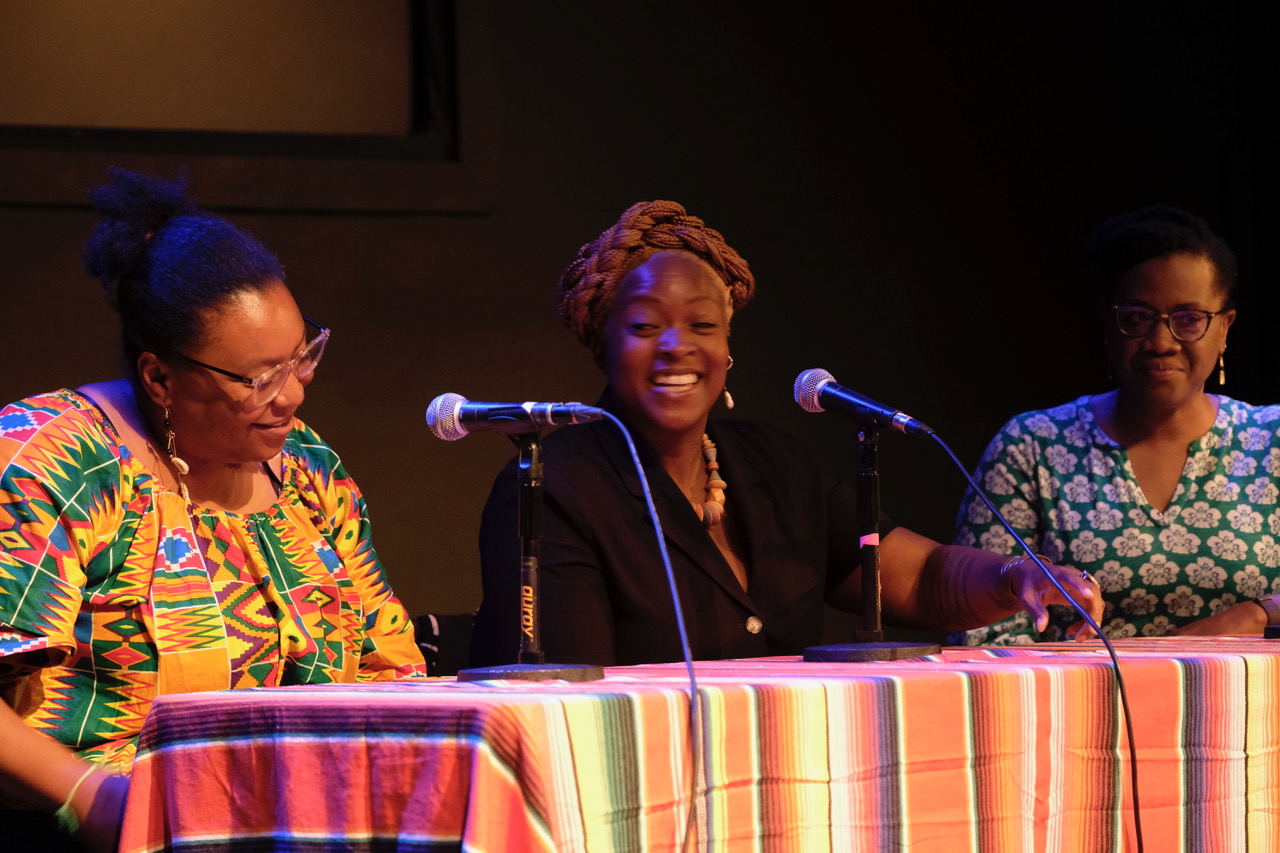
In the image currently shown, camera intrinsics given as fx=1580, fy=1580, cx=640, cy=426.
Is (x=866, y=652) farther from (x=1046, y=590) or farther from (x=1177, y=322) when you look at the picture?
(x=1177, y=322)

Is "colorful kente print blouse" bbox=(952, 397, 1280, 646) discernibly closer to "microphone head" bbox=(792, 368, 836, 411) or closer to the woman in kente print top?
"microphone head" bbox=(792, 368, 836, 411)

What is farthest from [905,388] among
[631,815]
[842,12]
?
[631,815]

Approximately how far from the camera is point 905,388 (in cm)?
557

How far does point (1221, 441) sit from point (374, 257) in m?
2.51

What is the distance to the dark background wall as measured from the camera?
190 inches

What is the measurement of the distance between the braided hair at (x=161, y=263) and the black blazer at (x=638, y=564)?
0.64 m

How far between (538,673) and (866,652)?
63cm

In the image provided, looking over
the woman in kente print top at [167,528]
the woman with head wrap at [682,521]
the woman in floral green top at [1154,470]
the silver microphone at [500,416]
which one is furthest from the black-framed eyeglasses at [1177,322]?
the silver microphone at [500,416]

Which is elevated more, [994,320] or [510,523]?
[994,320]

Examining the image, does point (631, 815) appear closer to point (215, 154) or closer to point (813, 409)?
point (813, 409)

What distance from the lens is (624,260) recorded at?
134 inches

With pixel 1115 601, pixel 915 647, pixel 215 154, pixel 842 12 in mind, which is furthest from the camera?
pixel 842 12

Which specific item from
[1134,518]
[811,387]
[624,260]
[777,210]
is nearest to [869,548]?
[811,387]

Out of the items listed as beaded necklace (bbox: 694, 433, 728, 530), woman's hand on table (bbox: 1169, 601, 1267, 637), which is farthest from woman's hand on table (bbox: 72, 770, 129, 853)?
woman's hand on table (bbox: 1169, 601, 1267, 637)
